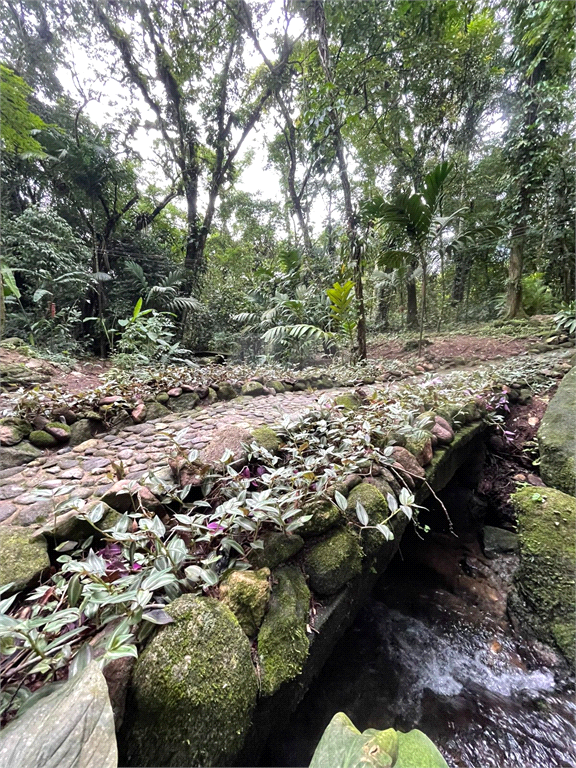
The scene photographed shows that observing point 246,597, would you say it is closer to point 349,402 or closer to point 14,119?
point 349,402

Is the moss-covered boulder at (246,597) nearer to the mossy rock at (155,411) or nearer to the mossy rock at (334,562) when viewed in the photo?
the mossy rock at (334,562)

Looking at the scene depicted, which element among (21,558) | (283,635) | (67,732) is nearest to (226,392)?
(21,558)

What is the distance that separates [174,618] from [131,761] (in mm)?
228

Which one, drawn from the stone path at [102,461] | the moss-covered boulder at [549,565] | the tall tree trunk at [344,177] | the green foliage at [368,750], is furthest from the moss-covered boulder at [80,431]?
the tall tree trunk at [344,177]

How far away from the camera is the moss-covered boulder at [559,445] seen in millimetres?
1808

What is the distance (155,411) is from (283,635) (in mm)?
1770

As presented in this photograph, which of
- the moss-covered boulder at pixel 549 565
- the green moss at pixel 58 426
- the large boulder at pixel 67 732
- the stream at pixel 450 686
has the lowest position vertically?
the stream at pixel 450 686

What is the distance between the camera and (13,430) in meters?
1.67

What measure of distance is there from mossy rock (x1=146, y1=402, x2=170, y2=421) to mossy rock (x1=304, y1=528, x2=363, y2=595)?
1593 millimetres

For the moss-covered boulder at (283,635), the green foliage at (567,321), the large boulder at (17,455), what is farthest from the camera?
the green foliage at (567,321)

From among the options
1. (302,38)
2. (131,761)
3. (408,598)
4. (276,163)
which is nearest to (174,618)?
(131,761)

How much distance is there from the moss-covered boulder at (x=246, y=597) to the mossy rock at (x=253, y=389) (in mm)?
2075

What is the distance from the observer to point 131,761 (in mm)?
593

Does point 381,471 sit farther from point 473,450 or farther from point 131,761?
point 473,450
